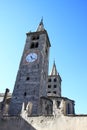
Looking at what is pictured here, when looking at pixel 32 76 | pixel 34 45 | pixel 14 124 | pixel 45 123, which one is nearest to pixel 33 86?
pixel 32 76

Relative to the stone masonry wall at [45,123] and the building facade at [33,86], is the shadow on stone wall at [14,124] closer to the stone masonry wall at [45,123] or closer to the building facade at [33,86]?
the stone masonry wall at [45,123]

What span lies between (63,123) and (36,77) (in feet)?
46.3

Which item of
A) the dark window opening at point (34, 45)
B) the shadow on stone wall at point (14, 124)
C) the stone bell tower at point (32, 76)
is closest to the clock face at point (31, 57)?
the stone bell tower at point (32, 76)

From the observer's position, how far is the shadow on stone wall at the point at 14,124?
18.5 m

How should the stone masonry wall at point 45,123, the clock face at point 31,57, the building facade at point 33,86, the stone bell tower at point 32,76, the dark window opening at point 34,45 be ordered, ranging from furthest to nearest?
the dark window opening at point 34,45, the clock face at point 31,57, the stone bell tower at point 32,76, the building facade at point 33,86, the stone masonry wall at point 45,123

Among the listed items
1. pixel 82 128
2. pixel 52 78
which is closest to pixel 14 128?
pixel 82 128

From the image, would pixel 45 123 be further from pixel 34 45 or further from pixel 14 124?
pixel 34 45

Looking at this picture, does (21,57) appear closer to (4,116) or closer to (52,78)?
(4,116)

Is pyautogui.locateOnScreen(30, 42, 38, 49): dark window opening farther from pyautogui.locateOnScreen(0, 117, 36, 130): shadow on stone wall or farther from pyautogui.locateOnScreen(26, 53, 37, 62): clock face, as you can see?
pyautogui.locateOnScreen(0, 117, 36, 130): shadow on stone wall

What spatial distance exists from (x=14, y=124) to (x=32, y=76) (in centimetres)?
1249

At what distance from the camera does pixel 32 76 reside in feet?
100

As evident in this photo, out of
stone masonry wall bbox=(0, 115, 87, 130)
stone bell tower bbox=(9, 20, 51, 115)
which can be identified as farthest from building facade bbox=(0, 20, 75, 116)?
stone masonry wall bbox=(0, 115, 87, 130)

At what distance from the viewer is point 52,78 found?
176ft

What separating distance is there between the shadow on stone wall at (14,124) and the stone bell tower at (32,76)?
263 inches
